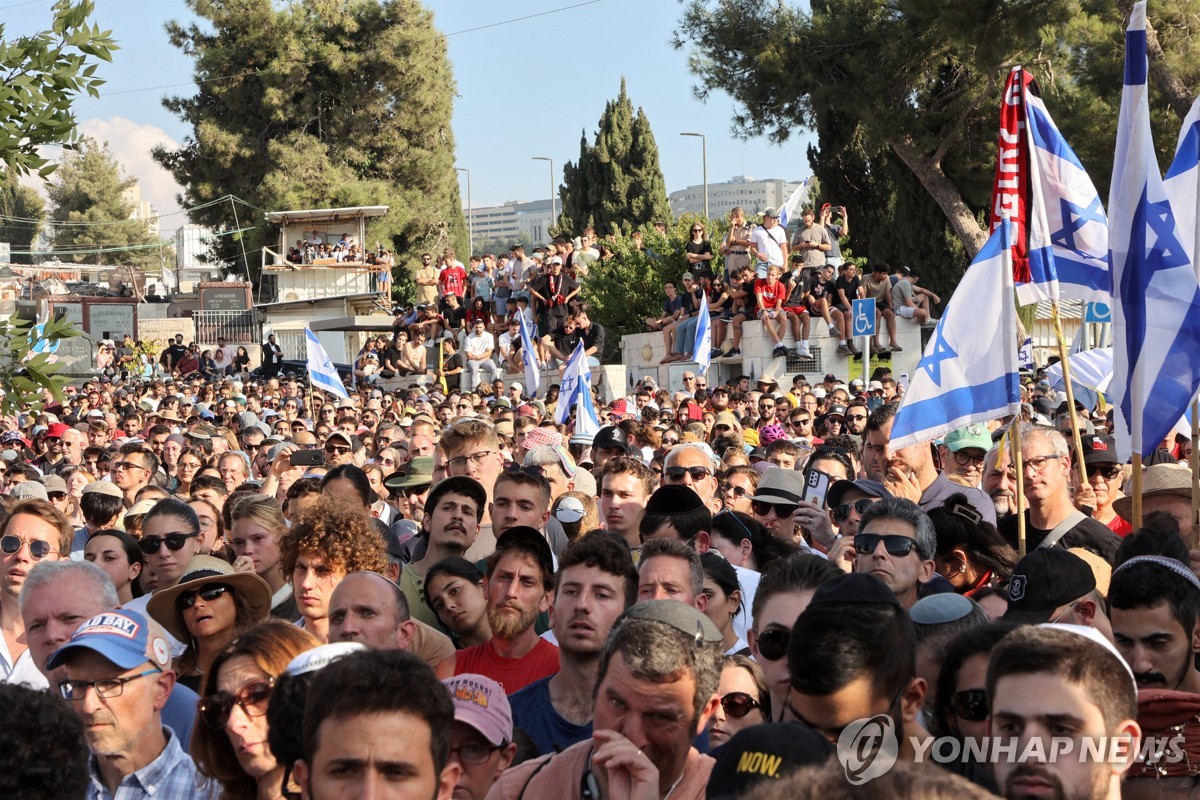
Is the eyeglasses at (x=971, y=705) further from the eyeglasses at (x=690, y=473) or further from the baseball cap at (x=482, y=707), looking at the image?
the eyeglasses at (x=690, y=473)

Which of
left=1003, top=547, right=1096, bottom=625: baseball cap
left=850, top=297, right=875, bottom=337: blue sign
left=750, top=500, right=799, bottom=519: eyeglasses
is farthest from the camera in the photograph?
left=850, top=297, right=875, bottom=337: blue sign

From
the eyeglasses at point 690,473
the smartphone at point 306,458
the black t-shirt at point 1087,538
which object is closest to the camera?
the black t-shirt at point 1087,538

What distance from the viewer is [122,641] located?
12.9 ft

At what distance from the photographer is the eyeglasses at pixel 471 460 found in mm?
7801

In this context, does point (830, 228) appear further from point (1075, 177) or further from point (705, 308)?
point (1075, 177)

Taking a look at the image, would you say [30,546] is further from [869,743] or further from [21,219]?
[21,219]

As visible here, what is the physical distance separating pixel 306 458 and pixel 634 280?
19827 millimetres

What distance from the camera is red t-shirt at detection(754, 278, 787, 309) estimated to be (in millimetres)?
20516

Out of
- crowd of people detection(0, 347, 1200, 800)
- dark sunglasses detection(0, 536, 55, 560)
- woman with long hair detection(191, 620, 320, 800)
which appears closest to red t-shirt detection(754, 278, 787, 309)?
crowd of people detection(0, 347, 1200, 800)

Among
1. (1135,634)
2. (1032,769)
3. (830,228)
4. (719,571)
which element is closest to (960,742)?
(1032,769)

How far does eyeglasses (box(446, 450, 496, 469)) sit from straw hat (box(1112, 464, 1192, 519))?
3.30 m

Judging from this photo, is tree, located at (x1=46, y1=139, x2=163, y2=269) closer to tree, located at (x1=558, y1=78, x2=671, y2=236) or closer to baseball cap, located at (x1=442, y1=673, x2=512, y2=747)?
tree, located at (x1=558, y1=78, x2=671, y2=236)

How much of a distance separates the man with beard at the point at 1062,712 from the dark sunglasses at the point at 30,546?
482 cm

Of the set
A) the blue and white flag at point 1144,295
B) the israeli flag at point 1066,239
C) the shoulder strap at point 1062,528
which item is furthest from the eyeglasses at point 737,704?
the israeli flag at point 1066,239
